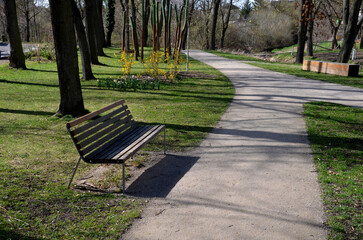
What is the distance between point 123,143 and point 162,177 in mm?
752

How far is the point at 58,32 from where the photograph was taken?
7199 millimetres

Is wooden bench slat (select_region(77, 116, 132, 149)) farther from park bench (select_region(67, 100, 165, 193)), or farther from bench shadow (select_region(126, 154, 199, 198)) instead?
bench shadow (select_region(126, 154, 199, 198))

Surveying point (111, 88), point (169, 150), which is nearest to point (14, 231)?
point (169, 150)

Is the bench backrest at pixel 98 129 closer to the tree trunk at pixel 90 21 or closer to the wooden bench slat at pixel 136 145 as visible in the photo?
the wooden bench slat at pixel 136 145

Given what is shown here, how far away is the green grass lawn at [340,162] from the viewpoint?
373 centimetres

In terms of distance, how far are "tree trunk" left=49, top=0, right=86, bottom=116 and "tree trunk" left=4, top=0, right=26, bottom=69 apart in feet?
36.2

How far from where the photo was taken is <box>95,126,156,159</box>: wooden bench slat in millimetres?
4474

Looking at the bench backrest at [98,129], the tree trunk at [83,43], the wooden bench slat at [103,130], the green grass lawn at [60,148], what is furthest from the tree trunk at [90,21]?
the wooden bench slat at [103,130]

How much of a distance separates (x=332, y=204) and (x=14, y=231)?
3.47m

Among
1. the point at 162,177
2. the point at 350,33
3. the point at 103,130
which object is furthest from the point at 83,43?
the point at 350,33

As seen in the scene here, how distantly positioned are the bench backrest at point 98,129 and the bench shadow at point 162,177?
737 millimetres

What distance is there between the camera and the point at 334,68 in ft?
55.7

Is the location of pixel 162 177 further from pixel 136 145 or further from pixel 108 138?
pixel 108 138

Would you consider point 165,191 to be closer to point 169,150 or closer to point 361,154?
point 169,150
